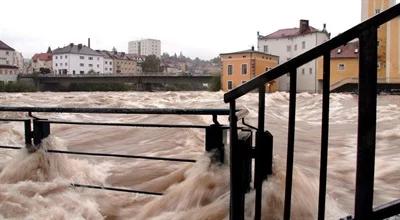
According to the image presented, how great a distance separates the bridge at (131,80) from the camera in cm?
6053

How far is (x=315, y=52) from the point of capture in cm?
186

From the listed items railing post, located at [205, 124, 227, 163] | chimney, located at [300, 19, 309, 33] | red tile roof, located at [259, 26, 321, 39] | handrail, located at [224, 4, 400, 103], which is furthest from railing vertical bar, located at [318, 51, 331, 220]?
chimney, located at [300, 19, 309, 33]

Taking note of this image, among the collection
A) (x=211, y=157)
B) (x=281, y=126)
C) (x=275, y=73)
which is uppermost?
(x=275, y=73)

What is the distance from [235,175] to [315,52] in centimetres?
70

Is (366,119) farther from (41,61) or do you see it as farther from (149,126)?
(41,61)

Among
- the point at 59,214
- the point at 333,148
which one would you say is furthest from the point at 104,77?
the point at 59,214

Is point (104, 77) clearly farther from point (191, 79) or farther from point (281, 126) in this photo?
point (281, 126)

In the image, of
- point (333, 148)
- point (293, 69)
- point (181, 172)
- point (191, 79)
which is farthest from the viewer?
point (191, 79)

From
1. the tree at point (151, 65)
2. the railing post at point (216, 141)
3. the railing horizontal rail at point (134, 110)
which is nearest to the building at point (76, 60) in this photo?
the tree at point (151, 65)

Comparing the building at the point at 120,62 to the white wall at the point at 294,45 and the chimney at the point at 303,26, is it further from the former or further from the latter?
the chimney at the point at 303,26

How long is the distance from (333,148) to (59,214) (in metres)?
7.43

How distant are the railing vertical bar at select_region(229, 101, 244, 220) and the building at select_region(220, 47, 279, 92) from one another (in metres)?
53.6

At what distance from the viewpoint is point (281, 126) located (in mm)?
15234

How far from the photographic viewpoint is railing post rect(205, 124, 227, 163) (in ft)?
10.3
